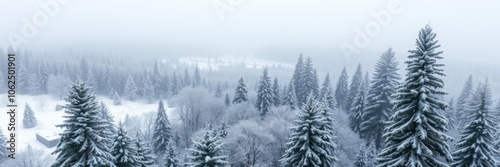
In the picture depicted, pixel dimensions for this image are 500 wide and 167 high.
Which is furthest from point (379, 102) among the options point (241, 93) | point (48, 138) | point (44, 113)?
point (44, 113)

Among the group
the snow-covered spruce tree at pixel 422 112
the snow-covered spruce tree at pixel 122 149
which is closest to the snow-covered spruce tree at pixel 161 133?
the snow-covered spruce tree at pixel 122 149

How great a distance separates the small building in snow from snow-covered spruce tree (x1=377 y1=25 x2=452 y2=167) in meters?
59.1

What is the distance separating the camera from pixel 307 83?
56.9 m

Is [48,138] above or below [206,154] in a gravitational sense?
below

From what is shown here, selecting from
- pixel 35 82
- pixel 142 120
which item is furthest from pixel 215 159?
pixel 35 82

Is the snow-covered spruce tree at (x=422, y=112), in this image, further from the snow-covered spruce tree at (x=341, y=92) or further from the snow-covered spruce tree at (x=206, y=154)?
the snow-covered spruce tree at (x=341, y=92)

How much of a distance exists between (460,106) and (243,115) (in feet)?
132

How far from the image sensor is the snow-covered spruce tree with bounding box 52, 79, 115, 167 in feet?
54.6

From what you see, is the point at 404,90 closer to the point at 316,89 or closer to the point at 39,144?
the point at 316,89

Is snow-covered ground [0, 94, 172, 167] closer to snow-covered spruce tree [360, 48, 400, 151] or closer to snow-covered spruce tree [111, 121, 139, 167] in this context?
snow-covered spruce tree [360, 48, 400, 151]

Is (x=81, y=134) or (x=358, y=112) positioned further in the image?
(x=358, y=112)

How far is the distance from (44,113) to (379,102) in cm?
7578

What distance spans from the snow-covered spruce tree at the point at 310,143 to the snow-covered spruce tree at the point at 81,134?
1103 cm

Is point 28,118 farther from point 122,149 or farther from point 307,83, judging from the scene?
point 122,149
